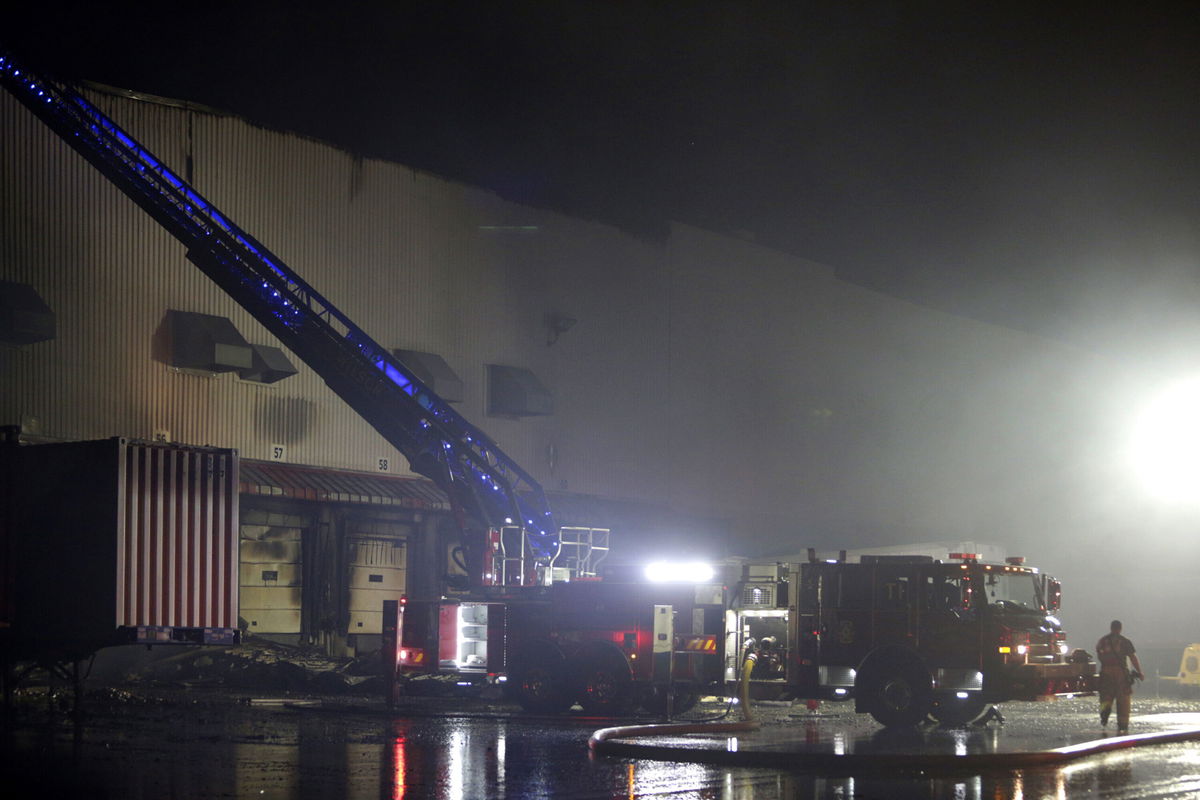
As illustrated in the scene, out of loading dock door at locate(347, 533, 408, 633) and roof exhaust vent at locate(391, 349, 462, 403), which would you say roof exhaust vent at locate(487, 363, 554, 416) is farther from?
loading dock door at locate(347, 533, 408, 633)

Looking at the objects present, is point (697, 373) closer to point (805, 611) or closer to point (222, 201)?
point (222, 201)

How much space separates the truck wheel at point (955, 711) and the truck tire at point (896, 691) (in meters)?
0.30

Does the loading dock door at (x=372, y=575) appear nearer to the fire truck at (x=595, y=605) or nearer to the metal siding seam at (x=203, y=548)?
the fire truck at (x=595, y=605)

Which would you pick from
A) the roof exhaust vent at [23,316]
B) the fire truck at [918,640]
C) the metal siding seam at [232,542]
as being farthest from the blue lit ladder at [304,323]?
the fire truck at [918,640]

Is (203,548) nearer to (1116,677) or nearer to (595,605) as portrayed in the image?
(595,605)

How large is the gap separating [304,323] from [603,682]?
778 cm

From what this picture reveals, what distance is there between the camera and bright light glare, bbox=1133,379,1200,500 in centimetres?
4278

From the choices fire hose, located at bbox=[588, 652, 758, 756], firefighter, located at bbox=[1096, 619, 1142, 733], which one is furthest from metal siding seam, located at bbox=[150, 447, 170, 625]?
firefighter, located at bbox=[1096, 619, 1142, 733]

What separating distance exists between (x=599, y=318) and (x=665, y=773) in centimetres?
2642

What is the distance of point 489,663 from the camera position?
68.6 ft

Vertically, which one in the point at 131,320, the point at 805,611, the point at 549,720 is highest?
the point at 131,320

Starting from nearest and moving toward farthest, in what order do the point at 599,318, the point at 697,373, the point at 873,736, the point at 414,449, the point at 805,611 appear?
the point at 873,736 < the point at 805,611 < the point at 414,449 < the point at 599,318 < the point at 697,373

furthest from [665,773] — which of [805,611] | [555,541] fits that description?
[555,541]

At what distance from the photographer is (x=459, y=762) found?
1337 centimetres
